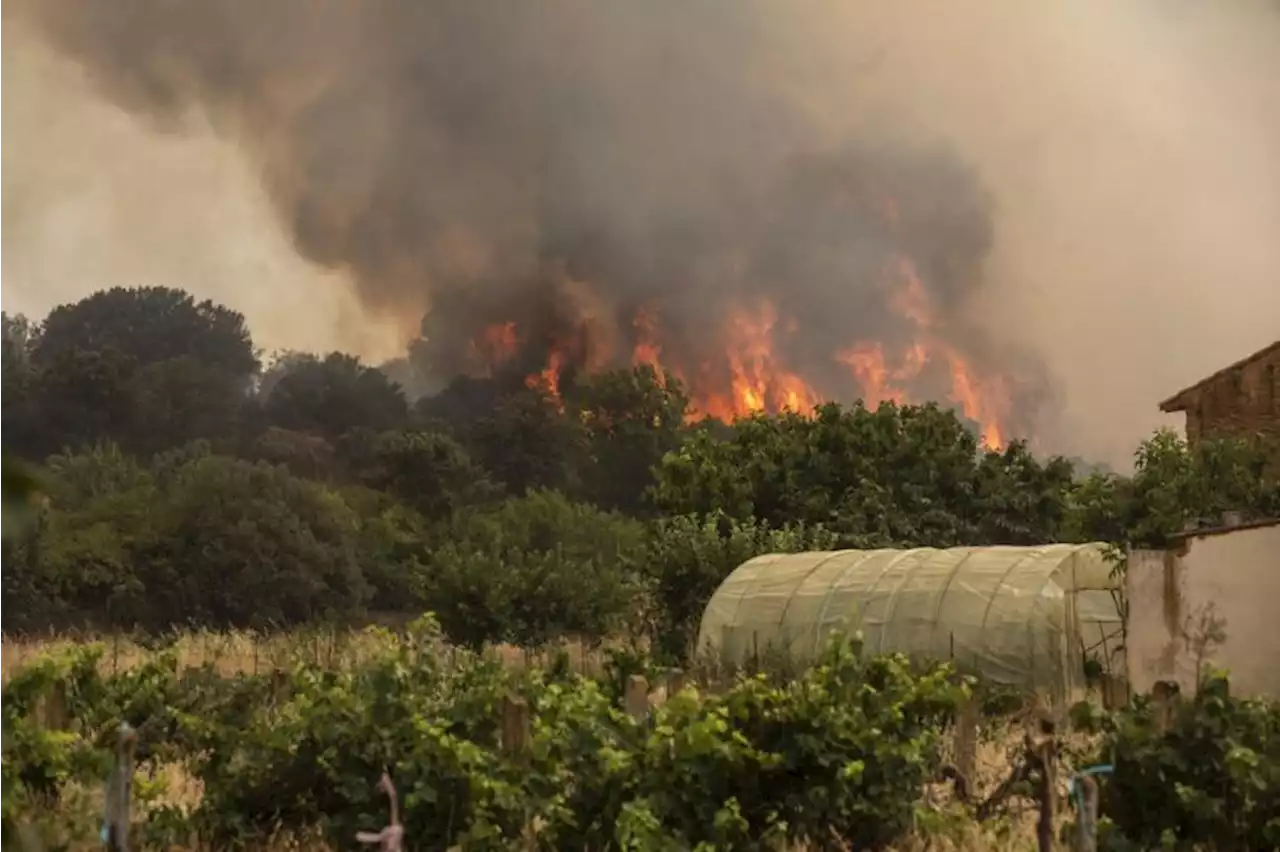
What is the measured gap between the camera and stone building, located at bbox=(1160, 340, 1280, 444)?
29281mm

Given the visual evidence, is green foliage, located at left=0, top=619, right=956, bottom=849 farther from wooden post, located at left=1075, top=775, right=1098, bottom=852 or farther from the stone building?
the stone building

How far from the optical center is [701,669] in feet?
64.7

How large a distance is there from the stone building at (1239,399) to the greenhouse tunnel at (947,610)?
1110cm

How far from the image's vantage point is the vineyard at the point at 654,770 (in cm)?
807

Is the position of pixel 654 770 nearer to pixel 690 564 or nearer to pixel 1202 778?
pixel 1202 778

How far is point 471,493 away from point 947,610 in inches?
1501

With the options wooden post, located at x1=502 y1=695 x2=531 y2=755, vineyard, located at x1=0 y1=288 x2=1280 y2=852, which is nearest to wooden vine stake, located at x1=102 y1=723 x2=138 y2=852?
vineyard, located at x1=0 y1=288 x2=1280 y2=852

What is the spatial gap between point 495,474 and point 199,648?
122 ft

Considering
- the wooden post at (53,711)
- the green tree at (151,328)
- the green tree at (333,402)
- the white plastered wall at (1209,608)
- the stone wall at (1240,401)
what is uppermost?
the green tree at (151,328)

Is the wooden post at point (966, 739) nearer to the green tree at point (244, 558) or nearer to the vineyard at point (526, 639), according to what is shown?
the vineyard at point (526, 639)

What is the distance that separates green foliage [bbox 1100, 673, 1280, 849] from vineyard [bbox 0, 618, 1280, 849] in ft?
0.04

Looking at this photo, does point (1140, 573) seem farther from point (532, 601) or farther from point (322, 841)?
point (532, 601)

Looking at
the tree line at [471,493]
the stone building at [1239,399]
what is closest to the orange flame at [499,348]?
the tree line at [471,493]

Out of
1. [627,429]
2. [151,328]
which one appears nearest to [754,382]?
[627,429]
